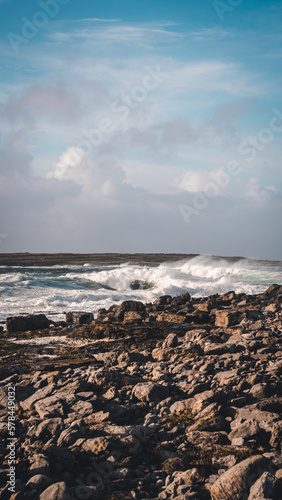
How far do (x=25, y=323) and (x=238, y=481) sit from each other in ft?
49.2

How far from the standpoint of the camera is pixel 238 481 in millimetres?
4902

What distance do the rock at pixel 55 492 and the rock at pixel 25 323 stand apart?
13868mm

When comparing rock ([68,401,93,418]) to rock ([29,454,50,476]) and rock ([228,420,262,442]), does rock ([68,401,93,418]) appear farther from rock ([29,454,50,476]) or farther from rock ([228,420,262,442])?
rock ([228,420,262,442])

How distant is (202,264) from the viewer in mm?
56500

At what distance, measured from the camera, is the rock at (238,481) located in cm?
484

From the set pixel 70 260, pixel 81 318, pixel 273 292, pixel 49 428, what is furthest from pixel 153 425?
pixel 70 260

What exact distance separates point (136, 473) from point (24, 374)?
5.30m

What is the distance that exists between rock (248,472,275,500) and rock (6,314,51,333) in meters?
15.0

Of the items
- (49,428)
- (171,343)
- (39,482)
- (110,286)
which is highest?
(171,343)

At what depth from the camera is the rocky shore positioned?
17.1 feet

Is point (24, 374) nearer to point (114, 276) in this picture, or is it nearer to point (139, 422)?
point (139, 422)

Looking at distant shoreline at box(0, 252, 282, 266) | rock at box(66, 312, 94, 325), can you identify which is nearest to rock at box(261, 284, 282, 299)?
rock at box(66, 312, 94, 325)

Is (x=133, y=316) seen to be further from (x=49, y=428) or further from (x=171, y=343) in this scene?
(x=49, y=428)

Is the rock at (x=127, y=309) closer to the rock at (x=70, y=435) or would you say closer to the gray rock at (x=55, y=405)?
the gray rock at (x=55, y=405)
